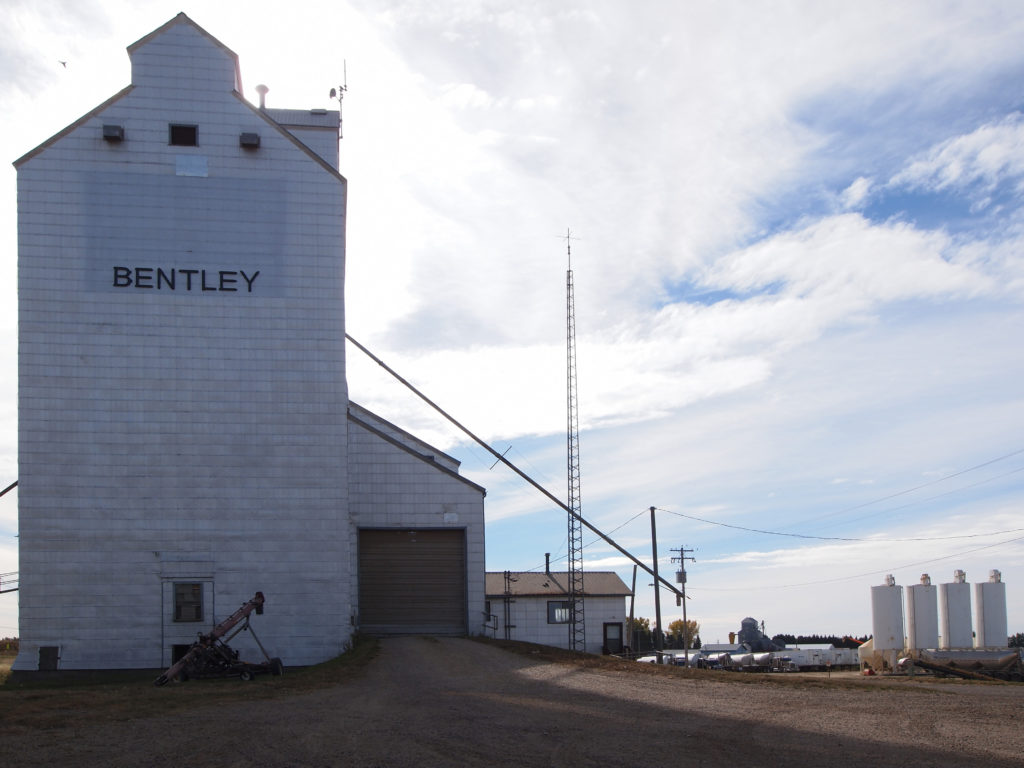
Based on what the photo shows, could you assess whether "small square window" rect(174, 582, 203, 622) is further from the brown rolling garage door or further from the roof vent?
the roof vent

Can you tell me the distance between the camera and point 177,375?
31000mm

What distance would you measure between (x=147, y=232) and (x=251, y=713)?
18.0 metres

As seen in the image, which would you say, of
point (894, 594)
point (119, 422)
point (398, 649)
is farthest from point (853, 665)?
point (119, 422)

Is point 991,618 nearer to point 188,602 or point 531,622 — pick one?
point 531,622

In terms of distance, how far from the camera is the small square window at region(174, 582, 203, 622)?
1194 inches

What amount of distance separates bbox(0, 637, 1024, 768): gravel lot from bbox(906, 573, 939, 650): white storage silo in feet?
58.9

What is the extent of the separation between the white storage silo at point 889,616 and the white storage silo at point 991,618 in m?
2.97

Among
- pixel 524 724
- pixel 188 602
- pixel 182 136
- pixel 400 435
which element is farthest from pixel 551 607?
pixel 524 724

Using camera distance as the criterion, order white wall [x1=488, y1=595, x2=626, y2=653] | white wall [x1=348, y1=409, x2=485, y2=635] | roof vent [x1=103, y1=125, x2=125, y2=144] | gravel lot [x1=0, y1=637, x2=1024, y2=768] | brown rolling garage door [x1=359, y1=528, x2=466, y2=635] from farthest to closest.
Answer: white wall [x1=488, y1=595, x2=626, y2=653]
white wall [x1=348, y1=409, x2=485, y2=635]
brown rolling garage door [x1=359, y1=528, x2=466, y2=635]
roof vent [x1=103, y1=125, x2=125, y2=144]
gravel lot [x1=0, y1=637, x2=1024, y2=768]

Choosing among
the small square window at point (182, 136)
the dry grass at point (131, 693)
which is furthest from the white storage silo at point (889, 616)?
the small square window at point (182, 136)

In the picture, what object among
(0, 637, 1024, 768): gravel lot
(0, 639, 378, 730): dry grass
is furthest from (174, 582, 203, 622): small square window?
(0, 637, 1024, 768): gravel lot

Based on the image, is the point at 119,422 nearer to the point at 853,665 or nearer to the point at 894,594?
the point at 894,594

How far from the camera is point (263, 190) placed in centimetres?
3256

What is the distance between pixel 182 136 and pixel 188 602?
14.5m
